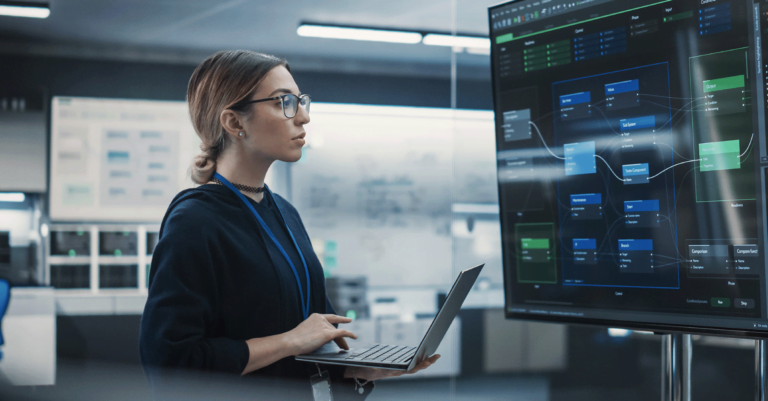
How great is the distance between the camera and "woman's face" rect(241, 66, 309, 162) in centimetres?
110

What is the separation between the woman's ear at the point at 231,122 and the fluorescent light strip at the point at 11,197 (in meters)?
3.65

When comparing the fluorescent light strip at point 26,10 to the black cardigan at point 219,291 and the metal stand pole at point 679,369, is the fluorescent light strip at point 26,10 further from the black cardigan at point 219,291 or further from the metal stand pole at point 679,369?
the metal stand pole at point 679,369

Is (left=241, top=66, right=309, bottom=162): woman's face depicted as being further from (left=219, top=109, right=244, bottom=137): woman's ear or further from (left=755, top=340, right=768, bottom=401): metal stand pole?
(left=755, top=340, right=768, bottom=401): metal stand pole

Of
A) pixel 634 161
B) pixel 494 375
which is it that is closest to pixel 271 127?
pixel 634 161

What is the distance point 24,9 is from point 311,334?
12.0 feet

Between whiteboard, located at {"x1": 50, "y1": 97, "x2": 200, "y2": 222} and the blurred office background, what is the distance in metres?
0.01

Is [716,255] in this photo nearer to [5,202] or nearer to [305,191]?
[305,191]

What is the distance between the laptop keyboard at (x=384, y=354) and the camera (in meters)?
0.96

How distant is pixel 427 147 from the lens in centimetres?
447

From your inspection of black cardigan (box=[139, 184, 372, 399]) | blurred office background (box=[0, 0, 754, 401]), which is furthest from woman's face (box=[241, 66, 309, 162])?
blurred office background (box=[0, 0, 754, 401])

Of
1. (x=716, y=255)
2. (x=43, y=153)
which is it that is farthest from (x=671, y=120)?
(x=43, y=153)

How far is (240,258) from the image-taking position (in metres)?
1.02

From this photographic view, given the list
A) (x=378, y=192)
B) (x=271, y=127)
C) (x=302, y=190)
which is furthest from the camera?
(x=378, y=192)

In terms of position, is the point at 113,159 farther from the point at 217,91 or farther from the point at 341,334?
the point at 341,334
